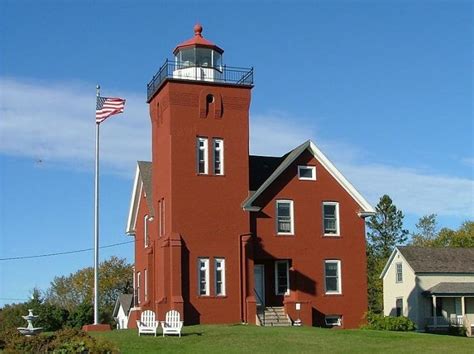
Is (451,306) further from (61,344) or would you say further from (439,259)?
(61,344)

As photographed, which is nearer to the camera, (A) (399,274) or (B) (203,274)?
(B) (203,274)

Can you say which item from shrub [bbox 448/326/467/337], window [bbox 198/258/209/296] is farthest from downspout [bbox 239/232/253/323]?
shrub [bbox 448/326/467/337]

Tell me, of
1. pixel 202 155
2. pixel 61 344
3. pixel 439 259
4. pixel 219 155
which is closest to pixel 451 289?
pixel 439 259

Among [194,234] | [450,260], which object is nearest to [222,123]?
[194,234]

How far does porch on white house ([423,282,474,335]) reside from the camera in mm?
52938

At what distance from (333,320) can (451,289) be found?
61.7 ft

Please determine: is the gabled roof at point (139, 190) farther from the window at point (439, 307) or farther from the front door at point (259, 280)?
the window at point (439, 307)

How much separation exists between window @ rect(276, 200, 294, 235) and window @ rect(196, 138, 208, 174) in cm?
395

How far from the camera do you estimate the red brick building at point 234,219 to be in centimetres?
3444

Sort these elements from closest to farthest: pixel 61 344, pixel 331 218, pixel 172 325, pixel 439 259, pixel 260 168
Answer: pixel 61 344
pixel 172 325
pixel 331 218
pixel 260 168
pixel 439 259

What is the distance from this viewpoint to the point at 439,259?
56562 millimetres

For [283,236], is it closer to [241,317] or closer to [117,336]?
[241,317]

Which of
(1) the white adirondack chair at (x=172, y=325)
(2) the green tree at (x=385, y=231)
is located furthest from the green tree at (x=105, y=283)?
(1) the white adirondack chair at (x=172, y=325)

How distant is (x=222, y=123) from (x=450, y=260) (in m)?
27.1
